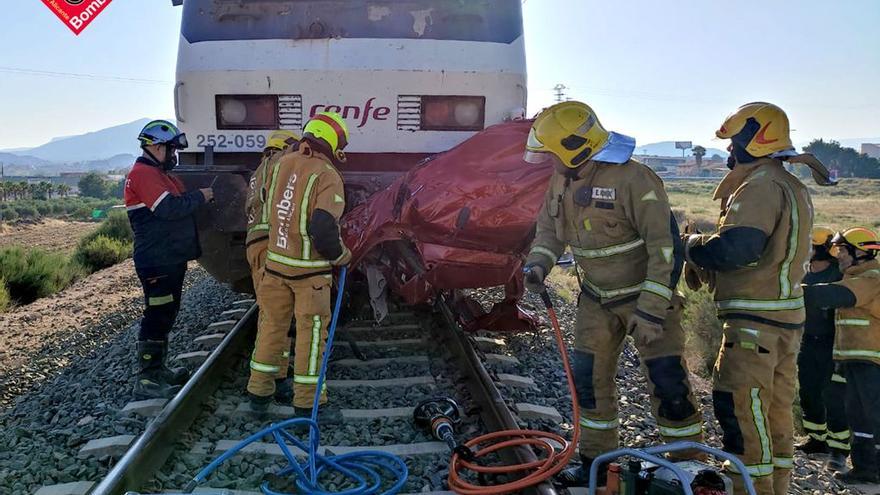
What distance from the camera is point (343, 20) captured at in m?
5.43

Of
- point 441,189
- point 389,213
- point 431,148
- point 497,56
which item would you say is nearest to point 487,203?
point 441,189

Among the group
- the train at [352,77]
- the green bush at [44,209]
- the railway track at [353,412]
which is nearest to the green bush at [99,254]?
the train at [352,77]

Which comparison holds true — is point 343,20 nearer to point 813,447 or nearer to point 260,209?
point 260,209

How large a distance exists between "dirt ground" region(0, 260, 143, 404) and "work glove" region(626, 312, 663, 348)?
4.48m

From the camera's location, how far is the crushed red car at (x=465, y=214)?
441 centimetres

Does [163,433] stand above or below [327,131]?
below

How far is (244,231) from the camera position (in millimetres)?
5055

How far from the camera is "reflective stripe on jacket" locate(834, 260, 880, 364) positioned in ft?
14.1

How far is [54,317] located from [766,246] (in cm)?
734

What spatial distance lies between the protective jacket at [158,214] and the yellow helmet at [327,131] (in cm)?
106

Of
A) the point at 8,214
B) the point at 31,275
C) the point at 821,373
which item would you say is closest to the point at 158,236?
the point at 821,373

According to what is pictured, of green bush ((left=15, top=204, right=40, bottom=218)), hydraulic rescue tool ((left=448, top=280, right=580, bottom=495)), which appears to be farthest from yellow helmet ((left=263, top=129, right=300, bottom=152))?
green bush ((left=15, top=204, right=40, bottom=218))

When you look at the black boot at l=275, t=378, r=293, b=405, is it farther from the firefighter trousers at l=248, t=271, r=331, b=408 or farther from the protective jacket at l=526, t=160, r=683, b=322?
the protective jacket at l=526, t=160, r=683, b=322

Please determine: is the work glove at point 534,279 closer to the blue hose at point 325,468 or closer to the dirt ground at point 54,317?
the blue hose at point 325,468
